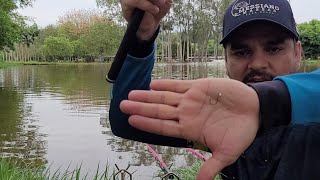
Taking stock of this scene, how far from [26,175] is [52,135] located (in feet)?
15.0

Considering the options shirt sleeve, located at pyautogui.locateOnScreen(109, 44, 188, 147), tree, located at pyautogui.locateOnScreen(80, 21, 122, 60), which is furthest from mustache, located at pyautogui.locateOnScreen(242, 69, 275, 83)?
tree, located at pyautogui.locateOnScreen(80, 21, 122, 60)

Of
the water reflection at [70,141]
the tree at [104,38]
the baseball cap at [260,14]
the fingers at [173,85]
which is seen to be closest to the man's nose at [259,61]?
the baseball cap at [260,14]

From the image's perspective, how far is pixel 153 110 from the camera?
3.68 ft

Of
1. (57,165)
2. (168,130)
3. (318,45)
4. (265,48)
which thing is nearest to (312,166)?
(168,130)

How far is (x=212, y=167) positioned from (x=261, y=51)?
109cm

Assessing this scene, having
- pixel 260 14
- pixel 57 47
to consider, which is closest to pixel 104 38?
pixel 57 47

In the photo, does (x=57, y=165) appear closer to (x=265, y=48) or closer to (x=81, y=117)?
(x=81, y=117)

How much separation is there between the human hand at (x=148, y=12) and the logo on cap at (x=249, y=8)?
0.35 m

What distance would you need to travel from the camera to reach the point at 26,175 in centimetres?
457

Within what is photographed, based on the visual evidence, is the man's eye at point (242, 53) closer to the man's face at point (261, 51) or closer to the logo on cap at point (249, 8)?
the man's face at point (261, 51)

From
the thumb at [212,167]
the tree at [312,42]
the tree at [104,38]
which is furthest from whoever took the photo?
the tree at [104,38]

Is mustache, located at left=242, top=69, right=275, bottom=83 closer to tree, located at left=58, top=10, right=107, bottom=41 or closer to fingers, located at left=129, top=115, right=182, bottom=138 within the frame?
fingers, located at left=129, top=115, right=182, bottom=138

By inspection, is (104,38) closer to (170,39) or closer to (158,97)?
(170,39)

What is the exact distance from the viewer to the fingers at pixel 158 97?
1.12m
